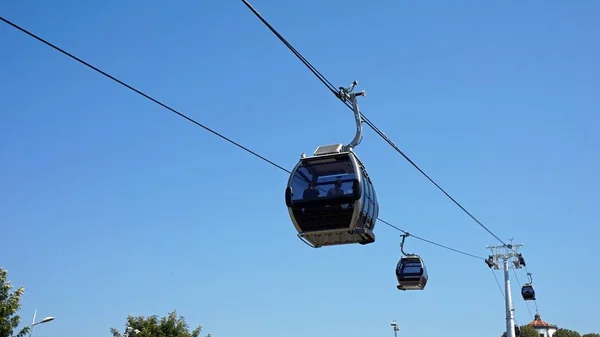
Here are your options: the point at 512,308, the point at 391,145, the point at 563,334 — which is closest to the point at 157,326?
the point at 512,308

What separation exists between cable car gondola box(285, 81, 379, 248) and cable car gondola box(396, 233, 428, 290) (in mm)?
11008

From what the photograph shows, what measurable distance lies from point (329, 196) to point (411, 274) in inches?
474

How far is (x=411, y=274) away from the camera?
2344cm

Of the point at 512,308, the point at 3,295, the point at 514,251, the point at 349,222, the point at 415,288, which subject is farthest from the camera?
the point at 514,251

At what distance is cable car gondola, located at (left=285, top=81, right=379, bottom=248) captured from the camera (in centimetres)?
1241

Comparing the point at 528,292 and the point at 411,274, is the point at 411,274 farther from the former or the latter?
the point at 528,292

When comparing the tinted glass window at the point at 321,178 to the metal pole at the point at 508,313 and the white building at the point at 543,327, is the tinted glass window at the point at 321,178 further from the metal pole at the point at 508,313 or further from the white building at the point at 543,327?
the white building at the point at 543,327

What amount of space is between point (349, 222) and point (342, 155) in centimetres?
139

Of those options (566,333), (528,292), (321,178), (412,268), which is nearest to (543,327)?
(566,333)

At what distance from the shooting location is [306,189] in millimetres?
12719

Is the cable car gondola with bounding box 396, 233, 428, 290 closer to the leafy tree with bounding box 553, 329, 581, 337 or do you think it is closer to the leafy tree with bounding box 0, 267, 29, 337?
the leafy tree with bounding box 0, 267, 29, 337

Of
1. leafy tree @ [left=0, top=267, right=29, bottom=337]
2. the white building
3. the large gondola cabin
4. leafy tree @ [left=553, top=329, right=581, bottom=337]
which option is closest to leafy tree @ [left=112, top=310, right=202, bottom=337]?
leafy tree @ [left=0, top=267, right=29, bottom=337]

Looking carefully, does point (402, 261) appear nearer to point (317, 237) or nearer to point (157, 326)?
point (317, 237)

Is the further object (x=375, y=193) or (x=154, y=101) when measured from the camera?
(x=375, y=193)
